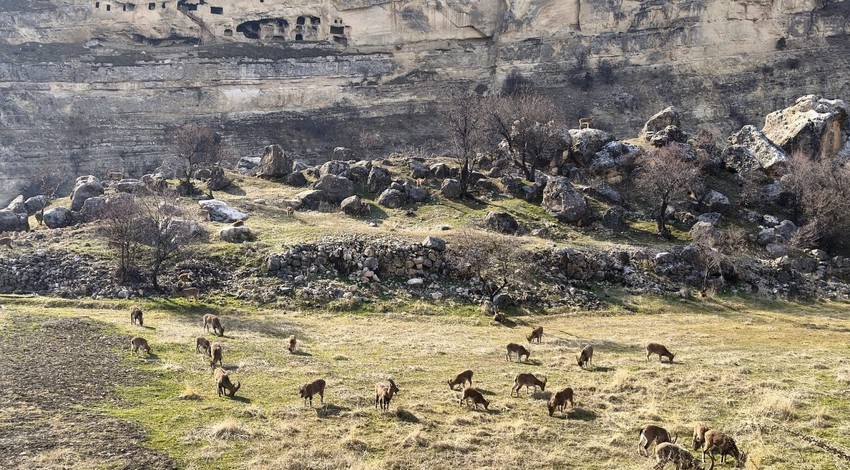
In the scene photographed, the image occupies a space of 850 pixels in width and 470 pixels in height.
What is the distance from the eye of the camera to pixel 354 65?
73750 millimetres

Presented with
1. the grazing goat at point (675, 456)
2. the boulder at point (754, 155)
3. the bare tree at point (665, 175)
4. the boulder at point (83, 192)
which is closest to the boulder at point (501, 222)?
the bare tree at point (665, 175)

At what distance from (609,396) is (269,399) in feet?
24.8

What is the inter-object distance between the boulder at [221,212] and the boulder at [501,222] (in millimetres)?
12806

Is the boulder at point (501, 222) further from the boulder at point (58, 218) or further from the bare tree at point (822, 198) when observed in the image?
the boulder at point (58, 218)

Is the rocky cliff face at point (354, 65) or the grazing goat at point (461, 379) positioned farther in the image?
the rocky cliff face at point (354, 65)

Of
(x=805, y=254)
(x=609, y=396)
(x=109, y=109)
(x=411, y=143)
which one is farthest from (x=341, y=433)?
(x=109, y=109)

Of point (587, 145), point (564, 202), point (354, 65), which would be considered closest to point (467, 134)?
point (587, 145)

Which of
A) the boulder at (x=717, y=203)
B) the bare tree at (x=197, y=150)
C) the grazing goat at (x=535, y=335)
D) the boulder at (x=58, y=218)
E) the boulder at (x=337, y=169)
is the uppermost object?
the bare tree at (x=197, y=150)

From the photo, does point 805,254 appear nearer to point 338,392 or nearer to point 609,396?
point 609,396

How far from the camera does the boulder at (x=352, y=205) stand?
36312 millimetres

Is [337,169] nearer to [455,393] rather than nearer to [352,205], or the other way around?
[352,205]

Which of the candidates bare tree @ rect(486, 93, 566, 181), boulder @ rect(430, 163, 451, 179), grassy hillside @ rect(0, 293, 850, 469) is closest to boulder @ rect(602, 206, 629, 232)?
bare tree @ rect(486, 93, 566, 181)

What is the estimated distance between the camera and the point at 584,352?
58.4ft

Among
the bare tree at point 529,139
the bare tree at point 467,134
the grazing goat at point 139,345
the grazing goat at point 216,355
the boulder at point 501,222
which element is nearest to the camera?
the grazing goat at point 216,355
